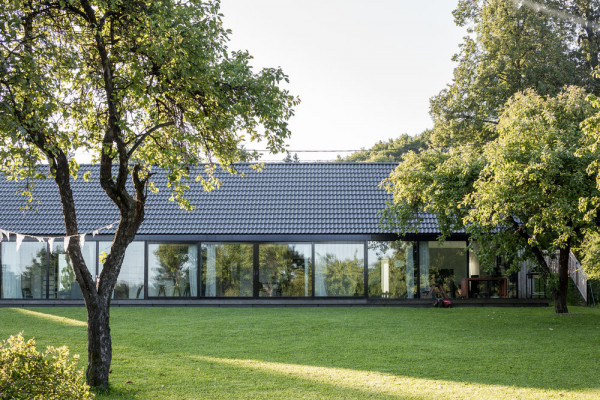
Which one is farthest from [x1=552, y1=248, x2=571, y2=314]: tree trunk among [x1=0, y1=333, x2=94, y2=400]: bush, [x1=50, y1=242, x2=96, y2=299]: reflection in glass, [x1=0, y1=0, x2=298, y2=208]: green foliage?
[x1=50, y1=242, x2=96, y2=299]: reflection in glass

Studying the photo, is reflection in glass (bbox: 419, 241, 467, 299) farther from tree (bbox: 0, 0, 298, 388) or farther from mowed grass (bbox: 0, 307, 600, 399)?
tree (bbox: 0, 0, 298, 388)

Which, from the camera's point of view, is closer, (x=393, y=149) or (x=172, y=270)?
(x=172, y=270)

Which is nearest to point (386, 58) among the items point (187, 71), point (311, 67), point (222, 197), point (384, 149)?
point (311, 67)

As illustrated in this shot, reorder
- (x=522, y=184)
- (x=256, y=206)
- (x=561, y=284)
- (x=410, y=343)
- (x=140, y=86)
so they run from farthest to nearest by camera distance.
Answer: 1. (x=256, y=206)
2. (x=561, y=284)
3. (x=522, y=184)
4. (x=410, y=343)
5. (x=140, y=86)

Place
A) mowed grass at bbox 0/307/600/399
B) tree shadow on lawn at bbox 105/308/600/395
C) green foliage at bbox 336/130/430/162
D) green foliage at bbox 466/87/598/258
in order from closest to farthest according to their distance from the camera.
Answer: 1. mowed grass at bbox 0/307/600/399
2. tree shadow on lawn at bbox 105/308/600/395
3. green foliage at bbox 466/87/598/258
4. green foliage at bbox 336/130/430/162

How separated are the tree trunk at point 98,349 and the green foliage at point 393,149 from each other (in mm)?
51051

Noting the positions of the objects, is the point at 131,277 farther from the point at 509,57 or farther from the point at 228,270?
the point at 509,57

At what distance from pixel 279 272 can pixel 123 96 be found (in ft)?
45.9

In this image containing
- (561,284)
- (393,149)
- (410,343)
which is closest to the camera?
(410,343)

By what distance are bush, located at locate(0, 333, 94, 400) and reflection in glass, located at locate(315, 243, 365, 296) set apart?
15.8m

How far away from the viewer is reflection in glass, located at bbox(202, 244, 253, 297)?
21.6 meters

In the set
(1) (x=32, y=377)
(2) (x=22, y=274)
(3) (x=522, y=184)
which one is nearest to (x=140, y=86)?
(1) (x=32, y=377)

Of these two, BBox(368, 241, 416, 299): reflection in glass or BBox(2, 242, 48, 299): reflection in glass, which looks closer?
BBox(368, 241, 416, 299): reflection in glass

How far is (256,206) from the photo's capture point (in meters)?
23.1
